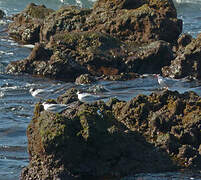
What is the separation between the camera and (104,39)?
18.2 m

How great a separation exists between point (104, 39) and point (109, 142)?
32.5 feet

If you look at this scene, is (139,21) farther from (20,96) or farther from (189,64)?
(20,96)

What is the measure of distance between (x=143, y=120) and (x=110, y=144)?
139 centimetres

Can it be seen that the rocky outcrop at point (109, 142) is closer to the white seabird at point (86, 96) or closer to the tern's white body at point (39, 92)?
the white seabird at point (86, 96)

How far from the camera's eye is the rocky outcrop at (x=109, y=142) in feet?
27.4

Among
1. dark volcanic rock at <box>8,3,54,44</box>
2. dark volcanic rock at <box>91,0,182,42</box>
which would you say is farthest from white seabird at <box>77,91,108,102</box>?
dark volcanic rock at <box>8,3,54,44</box>

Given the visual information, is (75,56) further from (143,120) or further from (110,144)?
(110,144)

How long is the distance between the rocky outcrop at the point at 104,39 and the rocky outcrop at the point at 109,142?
760cm

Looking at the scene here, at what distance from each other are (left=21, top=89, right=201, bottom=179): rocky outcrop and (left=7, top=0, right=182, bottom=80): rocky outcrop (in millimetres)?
7597

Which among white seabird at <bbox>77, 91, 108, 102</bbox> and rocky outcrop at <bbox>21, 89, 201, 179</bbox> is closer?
rocky outcrop at <bbox>21, 89, 201, 179</bbox>

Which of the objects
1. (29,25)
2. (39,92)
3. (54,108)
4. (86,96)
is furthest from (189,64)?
(29,25)

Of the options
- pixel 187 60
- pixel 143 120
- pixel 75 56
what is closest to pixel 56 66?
pixel 75 56

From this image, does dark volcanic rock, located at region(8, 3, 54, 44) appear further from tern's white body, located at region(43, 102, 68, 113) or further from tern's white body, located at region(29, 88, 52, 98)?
tern's white body, located at region(43, 102, 68, 113)

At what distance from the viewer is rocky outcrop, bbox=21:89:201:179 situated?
834 centimetres
